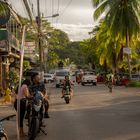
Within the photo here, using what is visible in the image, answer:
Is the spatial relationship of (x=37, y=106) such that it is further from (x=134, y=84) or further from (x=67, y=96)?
(x=134, y=84)

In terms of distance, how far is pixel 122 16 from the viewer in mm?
49875

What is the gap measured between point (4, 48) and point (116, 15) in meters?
19.5

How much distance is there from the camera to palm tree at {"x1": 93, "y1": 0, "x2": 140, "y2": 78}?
49.4 meters

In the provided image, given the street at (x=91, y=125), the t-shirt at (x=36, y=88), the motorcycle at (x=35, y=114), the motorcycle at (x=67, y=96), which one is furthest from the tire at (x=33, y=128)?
the motorcycle at (x=67, y=96)

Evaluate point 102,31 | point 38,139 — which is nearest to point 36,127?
point 38,139

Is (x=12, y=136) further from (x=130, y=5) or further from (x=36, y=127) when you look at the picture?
(x=130, y=5)

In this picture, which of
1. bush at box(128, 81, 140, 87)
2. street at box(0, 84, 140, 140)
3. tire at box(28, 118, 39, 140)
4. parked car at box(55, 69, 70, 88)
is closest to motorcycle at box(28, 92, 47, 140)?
tire at box(28, 118, 39, 140)

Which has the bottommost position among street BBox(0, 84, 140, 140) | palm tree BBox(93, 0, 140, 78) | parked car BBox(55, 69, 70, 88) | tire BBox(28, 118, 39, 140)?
street BBox(0, 84, 140, 140)

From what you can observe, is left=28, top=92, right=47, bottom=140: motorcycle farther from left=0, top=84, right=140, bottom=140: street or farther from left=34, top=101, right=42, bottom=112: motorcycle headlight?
left=0, top=84, right=140, bottom=140: street

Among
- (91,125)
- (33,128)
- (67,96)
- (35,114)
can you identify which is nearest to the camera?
(33,128)

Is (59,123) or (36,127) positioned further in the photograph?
(59,123)

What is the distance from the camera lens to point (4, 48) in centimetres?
3309

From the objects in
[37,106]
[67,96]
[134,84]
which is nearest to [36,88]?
[37,106]

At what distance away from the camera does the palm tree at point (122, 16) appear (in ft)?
162
